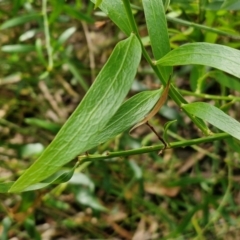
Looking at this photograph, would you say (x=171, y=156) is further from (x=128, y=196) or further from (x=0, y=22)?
(x=0, y=22)

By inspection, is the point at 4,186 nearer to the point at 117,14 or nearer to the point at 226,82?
the point at 117,14

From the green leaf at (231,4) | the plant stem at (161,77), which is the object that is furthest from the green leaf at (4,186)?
the green leaf at (231,4)

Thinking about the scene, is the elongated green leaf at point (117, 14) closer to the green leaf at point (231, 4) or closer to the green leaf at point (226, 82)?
the green leaf at point (231, 4)

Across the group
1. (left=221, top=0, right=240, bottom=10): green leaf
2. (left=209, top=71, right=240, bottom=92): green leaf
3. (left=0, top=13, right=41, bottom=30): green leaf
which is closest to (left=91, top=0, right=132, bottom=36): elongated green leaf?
(left=221, top=0, right=240, bottom=10): green leaf

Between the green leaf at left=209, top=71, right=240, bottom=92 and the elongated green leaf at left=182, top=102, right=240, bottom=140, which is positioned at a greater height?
the elongated green leaf at left=182, top=102, right=240, bottom=140

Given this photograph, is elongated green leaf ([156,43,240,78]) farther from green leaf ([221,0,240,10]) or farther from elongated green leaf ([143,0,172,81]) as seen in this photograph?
green leaf ([221,0,240,10])

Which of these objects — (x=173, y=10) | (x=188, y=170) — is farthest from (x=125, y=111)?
(x=188, y=170)
